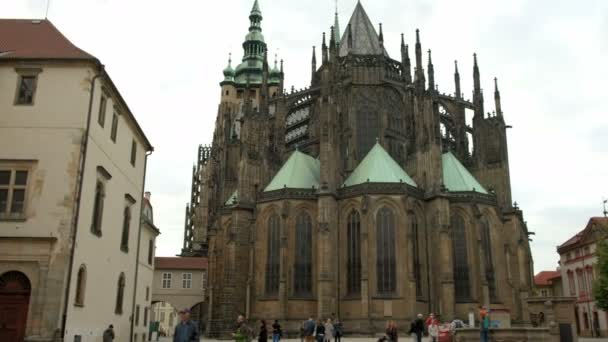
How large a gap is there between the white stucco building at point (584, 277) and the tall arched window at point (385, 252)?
20786mm

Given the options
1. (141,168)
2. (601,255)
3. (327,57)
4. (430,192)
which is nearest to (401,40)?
(327,57)

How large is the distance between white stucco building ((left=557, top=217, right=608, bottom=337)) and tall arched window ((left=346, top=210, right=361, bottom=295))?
74.3 ft

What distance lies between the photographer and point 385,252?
3906cm

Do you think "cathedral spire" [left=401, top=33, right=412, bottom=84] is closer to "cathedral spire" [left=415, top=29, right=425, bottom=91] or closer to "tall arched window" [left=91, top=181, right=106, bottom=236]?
"cathedral spire" [left=415, top=29, right=425, bottom=91]

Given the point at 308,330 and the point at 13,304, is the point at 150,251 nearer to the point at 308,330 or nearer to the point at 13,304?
the point at 308,330

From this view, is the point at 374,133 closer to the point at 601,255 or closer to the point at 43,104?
the point at 601,255

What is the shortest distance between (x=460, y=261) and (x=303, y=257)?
36.1ft

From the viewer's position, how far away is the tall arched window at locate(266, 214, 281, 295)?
40281 millimetres

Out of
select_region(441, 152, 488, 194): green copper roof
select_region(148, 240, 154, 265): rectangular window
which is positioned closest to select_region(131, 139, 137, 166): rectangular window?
select_region(148, 240, 154, 265): rectangular window

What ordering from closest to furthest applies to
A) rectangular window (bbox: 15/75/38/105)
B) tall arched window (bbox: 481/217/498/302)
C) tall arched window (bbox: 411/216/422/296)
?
rectangular window (bbox: 15/75/38/105), tall arched window (bbox: 411/216/422/296), tall arched window (bbox: 481/217/498/302)

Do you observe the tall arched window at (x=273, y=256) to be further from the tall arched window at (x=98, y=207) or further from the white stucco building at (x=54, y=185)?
the tall arched window at (x=98, y=207)

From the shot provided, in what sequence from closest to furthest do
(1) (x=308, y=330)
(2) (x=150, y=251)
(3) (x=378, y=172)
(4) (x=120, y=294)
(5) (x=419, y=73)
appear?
(1) (x=308, y=330), (4) (x=120, y=294), (2) (x=150, y=251), (3) (x=378, y=172), (5) (x=419, y=73)

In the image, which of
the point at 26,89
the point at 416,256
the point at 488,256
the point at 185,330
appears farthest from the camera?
the point at 488,256

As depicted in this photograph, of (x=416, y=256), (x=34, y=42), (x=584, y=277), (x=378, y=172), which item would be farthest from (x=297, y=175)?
(x=584, y=277)
